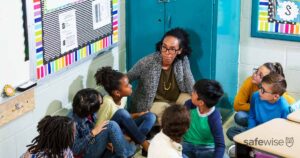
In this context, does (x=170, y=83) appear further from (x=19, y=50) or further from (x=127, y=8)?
(x=19, y=50)

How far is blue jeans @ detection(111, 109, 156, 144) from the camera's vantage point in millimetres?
→ 3762

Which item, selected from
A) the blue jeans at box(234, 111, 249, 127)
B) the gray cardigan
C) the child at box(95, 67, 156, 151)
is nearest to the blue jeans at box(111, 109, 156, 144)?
the child at box(95, 67, 156, 151)

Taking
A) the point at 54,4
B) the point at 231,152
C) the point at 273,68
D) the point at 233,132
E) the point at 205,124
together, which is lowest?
the point at 231,152

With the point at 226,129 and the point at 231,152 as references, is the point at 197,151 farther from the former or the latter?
the point at 226,129

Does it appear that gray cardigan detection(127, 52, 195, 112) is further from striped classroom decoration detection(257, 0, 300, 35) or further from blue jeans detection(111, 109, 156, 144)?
striped classroom decoration detection(257, 0, 300, 35)

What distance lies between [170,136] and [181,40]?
1.42 metres

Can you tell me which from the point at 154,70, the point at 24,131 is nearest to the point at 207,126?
Answer: the point at 154,70

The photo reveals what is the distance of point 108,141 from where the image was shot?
143 inches

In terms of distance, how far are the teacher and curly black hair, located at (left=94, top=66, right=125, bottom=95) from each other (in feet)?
1.01

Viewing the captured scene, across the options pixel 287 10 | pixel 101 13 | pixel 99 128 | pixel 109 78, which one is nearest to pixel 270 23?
pixel 287 10

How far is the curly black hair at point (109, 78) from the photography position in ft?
12.7

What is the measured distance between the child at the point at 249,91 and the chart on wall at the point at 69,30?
111 centimetres

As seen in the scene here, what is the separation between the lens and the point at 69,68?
389 centimetres

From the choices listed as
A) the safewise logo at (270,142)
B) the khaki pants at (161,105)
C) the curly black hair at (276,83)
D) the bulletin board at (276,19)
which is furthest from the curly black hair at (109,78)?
the bulletin board at (276,19)
